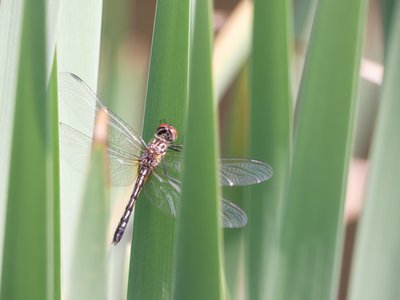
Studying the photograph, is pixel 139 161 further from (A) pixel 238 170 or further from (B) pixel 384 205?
(B) pixel 384 205

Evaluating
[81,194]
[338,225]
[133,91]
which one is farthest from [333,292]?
[133,91]

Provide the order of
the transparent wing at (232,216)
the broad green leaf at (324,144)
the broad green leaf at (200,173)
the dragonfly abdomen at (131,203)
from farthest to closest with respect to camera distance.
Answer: the dragonfly abdomen at (131,203), the transparent wing at (232,216), the broad green leaf at (324,144), the broad green leaf at (200,173)

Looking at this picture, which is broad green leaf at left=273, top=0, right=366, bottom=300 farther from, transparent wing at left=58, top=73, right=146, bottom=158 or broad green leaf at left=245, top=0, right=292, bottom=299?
transparent wing at left=58, top=73, right=146, bottom=158

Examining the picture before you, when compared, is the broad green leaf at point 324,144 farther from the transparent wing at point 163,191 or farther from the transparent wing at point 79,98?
the transparent wing at point 79,98

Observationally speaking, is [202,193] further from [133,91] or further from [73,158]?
[133,91]

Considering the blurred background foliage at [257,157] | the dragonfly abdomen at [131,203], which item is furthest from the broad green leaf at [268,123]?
the dragonfly abdomen at [131,203]
